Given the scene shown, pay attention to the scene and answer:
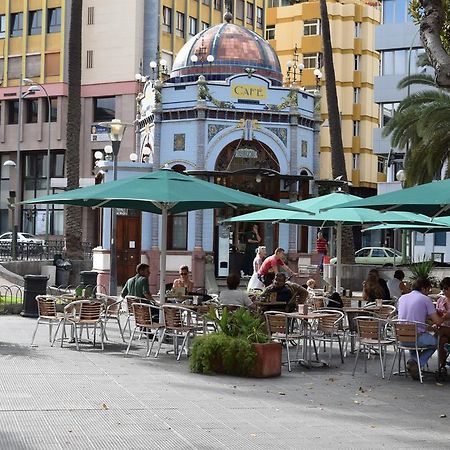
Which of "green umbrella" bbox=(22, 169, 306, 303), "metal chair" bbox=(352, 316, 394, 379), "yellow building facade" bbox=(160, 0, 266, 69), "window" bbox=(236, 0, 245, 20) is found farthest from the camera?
"window" bbox=(236, 0, 245, 20)

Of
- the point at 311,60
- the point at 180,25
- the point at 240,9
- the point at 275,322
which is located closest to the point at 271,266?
the point at 275,322

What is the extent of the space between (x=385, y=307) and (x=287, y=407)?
5.77 metres

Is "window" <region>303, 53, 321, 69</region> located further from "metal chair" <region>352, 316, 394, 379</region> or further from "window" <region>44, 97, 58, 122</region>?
"metal chair" <region>352, 316, 394, 379</region>

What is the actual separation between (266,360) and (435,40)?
6.84 meters

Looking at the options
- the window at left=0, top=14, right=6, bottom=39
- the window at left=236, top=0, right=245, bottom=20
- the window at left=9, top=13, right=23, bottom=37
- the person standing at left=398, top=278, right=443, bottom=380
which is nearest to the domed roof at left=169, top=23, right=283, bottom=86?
the person standing at left=398, top=278, right=443, bottom=380

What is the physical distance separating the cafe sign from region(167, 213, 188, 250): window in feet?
13.6

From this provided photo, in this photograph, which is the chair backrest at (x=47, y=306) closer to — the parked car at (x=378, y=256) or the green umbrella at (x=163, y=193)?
the green umbrella at (x=163, y=193)

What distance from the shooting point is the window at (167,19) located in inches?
2381

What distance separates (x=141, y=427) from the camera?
352 inches

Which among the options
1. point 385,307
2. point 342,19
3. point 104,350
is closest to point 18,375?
point 104,350

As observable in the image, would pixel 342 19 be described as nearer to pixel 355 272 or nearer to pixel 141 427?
pixel 355 272

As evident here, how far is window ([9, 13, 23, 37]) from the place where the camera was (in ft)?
202

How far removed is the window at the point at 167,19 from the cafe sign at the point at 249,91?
31258 mm

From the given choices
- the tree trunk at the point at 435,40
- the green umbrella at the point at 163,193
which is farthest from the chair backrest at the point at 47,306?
the tree trunk at the point at 435,40
